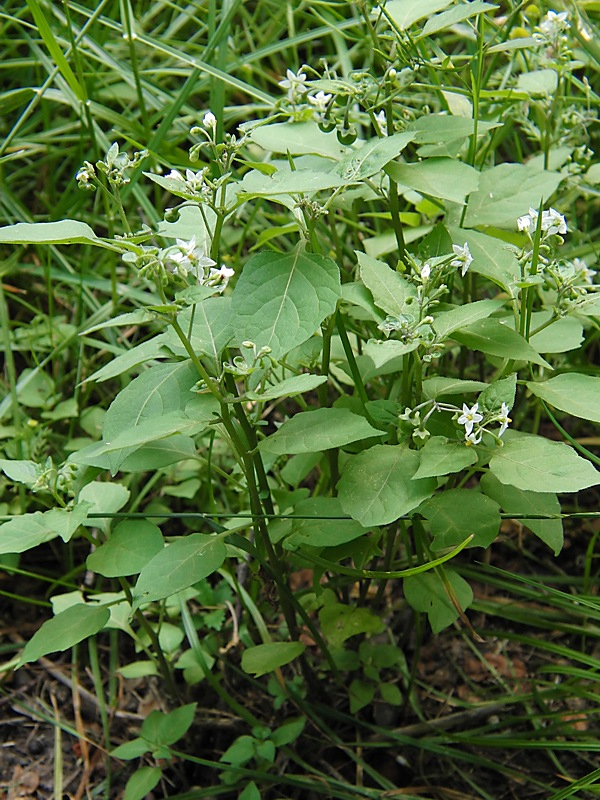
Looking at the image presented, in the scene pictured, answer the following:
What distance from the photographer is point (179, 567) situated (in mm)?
1109

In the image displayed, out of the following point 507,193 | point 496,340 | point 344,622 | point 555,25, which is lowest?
point 344,622

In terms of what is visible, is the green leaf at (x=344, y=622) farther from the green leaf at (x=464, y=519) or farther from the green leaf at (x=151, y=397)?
the green leaf at (x=151, y=397)

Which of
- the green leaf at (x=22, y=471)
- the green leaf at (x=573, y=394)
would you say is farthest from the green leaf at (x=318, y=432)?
the green leaf at (x=22, y=471)

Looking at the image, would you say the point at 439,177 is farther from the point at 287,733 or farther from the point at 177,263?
the point at 287,733

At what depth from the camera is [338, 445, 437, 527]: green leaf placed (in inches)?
40.8

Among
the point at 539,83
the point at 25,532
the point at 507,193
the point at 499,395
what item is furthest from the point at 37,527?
the point at 539,83

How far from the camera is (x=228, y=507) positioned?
183 centimetres

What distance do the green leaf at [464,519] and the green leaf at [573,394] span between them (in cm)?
17

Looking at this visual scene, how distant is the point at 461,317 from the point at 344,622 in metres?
0.62

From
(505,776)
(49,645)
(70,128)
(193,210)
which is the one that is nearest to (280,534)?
(49,645)

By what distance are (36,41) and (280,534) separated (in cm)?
168

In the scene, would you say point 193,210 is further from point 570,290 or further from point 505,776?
point 505,776

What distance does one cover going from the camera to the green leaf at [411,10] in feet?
4.17

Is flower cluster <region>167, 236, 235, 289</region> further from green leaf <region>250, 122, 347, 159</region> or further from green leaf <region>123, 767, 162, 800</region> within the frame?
green leaf <region>123, 767, 162, 800</region>
